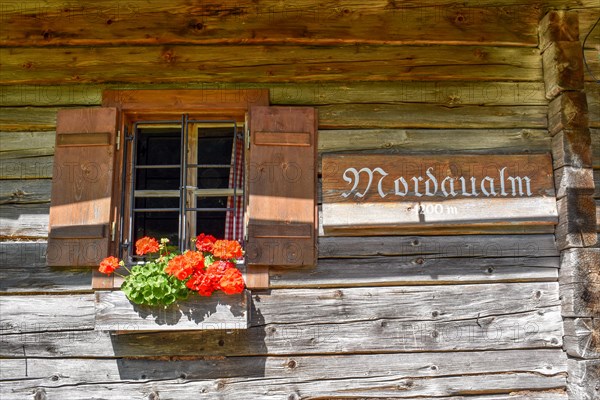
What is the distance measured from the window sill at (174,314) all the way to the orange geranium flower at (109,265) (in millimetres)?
145

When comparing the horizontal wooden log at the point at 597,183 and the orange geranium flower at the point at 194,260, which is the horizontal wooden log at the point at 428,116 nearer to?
the horizontal wooden log at the point at 597,183

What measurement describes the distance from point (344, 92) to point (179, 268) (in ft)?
4.89

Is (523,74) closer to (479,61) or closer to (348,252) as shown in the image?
(479,61)

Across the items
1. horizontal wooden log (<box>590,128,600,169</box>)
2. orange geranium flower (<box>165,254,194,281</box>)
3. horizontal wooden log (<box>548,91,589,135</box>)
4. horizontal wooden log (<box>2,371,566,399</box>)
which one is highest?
horizontal wooden log (<box>548,91,589,135</box>)

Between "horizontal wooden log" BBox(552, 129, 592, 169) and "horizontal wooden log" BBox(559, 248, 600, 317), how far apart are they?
1.69ft

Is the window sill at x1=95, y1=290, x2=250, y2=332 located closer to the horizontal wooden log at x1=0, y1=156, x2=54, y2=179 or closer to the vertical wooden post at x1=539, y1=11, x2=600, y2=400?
the horizontal wooden log at x1=0, y1=156, x2=54, y2=179

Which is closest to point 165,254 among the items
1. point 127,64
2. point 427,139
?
point 127,64

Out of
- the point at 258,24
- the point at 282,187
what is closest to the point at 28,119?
the point at 258,24

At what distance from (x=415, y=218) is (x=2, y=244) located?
8.17 ft

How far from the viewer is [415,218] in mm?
3725

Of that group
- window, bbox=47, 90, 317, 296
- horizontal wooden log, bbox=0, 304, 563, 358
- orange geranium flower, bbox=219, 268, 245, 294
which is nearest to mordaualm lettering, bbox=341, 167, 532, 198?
window, bbox=47, 90, 317, 296

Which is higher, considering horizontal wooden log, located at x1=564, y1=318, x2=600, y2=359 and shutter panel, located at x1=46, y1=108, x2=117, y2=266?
shutter panel, located at x1=46, y1=108, x2=117, y2=266

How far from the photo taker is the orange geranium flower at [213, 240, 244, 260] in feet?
11.4

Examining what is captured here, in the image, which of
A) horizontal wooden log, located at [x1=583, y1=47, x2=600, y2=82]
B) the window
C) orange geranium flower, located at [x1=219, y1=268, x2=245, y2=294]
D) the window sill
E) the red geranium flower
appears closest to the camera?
orange geranium flower, located at [x1=219, y1=268, x2=245, y2=294]
